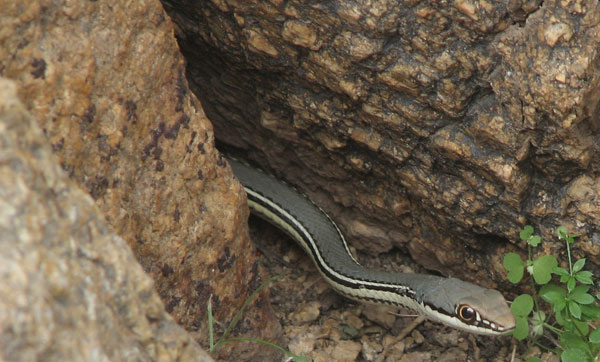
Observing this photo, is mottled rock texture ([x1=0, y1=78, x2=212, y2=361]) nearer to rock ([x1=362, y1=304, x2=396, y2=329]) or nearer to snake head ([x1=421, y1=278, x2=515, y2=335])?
snake head ([x1=421, y1=278, x2=515, y2=335])

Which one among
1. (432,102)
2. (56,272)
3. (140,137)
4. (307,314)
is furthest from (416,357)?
(56,272)

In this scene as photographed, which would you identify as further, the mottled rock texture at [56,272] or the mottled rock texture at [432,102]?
the mottled rock texture at [432,102]

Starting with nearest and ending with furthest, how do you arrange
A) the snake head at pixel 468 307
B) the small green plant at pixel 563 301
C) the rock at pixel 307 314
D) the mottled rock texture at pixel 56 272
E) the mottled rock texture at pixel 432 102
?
the mottled rock texture at pixel 56 272 → the mottled rock texture at pixel 432 102 → the small green plant at pixel 563 301 → the snake head at pixel 468 307 → the rock at pixel 307 314

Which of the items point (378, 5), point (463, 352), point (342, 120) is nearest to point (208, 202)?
point (342, 120)

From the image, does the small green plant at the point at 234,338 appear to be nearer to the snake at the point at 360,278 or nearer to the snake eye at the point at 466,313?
the snake at the point at 360,278

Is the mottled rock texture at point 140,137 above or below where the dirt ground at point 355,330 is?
above

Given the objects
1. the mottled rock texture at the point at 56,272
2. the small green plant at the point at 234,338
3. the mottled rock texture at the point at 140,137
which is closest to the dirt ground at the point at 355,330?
the small green plant at the point at 234,338

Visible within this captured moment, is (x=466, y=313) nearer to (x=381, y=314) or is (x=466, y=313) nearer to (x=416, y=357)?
(x=416, y=357)

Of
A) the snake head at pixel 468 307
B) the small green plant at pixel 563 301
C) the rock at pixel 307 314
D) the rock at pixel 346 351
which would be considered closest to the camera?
the small green plant at pixel 563 301
